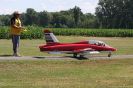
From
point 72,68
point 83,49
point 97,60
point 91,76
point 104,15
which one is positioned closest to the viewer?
point 91,76

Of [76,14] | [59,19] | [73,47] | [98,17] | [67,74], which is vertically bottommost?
[67,74]

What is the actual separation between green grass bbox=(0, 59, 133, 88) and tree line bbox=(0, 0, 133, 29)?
118502 mm

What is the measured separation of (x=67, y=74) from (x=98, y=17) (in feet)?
487

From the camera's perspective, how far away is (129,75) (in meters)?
18.1

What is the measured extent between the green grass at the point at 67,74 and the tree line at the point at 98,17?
118502 millimetres

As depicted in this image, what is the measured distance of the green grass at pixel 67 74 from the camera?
50.4ft

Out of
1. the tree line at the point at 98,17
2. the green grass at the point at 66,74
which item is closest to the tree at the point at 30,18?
the tree line at the point at 98,17

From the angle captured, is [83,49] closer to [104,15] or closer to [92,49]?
[92,49]

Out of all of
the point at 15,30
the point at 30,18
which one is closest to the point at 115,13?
the point at 30,18

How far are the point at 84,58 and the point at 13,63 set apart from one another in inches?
184

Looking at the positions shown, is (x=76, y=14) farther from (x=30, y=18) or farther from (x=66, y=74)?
(x=66, y=74)

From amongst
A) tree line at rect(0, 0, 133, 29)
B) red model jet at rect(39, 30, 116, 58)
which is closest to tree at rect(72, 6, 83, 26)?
tree line at rect(0, 0, 133, 29)

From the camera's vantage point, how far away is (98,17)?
6516 inches

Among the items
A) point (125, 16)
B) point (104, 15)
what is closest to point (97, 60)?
point (125, 16)
